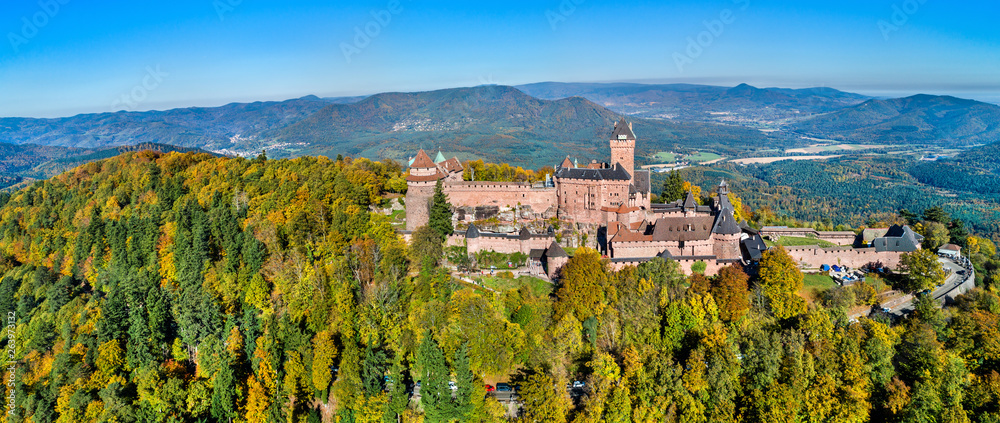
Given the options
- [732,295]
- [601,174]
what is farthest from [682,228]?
[601,174]

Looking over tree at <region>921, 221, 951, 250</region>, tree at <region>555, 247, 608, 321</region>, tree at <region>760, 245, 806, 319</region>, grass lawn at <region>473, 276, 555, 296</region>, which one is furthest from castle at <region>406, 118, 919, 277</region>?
tree at <region>921, 221, 951, 250</region>

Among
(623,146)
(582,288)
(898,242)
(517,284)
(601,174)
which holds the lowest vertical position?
(517,284)

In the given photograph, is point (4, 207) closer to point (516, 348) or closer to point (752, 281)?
point (516, 348)

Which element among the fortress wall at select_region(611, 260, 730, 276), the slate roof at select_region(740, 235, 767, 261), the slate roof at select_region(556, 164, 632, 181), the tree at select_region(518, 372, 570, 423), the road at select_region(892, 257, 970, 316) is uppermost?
the slate roof at select_region(556, 164, 632, 181)

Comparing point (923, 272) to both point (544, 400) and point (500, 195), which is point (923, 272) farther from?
point (500, 195)

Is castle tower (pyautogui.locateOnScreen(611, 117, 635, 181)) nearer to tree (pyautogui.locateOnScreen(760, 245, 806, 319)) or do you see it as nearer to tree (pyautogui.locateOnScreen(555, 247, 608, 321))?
tree (pyautogui.locateOnScreen(555, 247, 608, 321))

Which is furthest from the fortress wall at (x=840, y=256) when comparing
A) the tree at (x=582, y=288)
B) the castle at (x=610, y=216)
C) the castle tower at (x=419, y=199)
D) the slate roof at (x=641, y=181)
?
the castle tower at (x=419, y=199)
